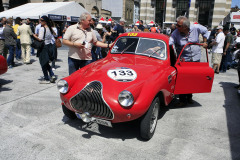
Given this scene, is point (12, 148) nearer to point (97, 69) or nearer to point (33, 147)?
point (33, 147)

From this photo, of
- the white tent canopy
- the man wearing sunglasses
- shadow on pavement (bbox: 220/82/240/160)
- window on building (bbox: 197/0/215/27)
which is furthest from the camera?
window on building (bbox: 197/0/215/27)

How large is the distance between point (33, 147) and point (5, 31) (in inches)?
251

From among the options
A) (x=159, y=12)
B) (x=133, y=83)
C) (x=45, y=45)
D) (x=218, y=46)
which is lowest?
(x=133, y=83)

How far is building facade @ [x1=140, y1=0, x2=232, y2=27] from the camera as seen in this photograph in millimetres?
36906

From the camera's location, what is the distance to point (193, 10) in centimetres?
3819

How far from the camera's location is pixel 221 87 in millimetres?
6777

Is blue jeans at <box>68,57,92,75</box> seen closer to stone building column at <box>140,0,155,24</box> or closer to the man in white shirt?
the man in white shirt

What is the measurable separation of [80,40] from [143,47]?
139cm

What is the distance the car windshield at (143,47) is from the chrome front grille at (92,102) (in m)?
1.51

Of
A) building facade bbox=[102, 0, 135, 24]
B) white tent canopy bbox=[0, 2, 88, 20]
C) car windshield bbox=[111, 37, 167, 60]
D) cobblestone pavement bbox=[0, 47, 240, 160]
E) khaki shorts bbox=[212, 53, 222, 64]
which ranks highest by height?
building facade bbox=[102, 0, 135, 24]

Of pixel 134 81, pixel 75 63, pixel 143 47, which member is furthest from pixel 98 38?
pixel 134 81

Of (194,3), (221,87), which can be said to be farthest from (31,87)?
(194,3)

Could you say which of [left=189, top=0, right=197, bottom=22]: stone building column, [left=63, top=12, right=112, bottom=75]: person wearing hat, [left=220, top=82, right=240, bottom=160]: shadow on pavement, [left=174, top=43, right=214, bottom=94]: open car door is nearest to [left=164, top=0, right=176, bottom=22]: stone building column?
[left=189, top=0, right=197, bottom=22]: stone building column

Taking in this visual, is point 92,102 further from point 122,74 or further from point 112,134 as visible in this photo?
point 112,134
